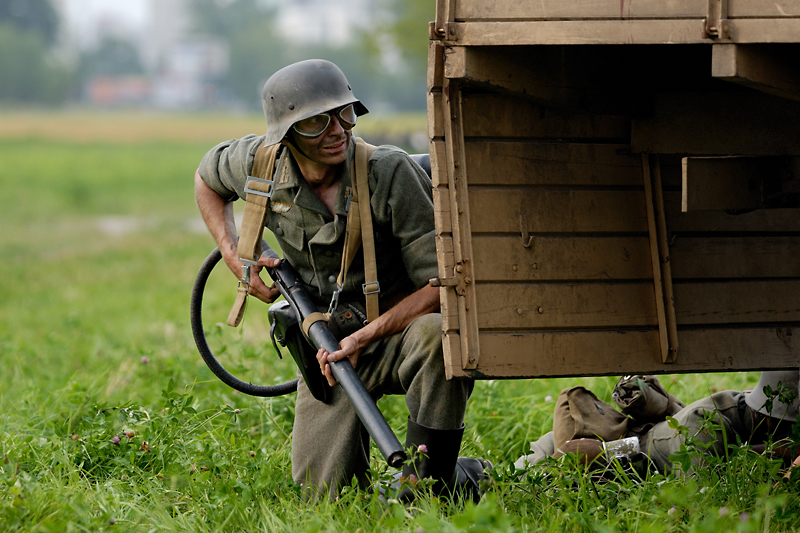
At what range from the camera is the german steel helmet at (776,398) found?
3912mm

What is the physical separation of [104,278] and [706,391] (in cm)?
896

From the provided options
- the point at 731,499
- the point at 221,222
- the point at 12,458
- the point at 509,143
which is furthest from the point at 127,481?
the point at 731,499

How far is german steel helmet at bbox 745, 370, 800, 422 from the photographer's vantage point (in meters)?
3.91

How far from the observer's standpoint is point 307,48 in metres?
112

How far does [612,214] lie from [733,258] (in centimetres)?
54

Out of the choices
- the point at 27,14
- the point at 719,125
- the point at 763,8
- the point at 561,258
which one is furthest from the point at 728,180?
the point at 27,14

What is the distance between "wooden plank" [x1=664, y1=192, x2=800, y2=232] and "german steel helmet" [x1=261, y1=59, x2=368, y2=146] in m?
1.36

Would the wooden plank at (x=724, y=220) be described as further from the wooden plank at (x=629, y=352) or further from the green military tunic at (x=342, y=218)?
the green military tunic at (x=342, y=218)

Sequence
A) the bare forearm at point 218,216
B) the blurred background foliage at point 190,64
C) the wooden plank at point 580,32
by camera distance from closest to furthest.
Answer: the wooden plank at point 580,32 < the bare forearm at point 218,216 < the blurred background foliage at point 190,64

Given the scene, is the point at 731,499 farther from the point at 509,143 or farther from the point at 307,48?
the point at 307,48

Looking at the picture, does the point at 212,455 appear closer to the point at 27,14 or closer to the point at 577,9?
the point at 577,9

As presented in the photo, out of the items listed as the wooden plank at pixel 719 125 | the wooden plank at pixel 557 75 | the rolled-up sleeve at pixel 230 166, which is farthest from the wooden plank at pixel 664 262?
the rolled-up sleeve at pixel 230 166

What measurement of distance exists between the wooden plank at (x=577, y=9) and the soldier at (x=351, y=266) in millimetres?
816

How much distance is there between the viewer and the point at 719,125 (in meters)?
3.63
